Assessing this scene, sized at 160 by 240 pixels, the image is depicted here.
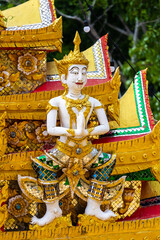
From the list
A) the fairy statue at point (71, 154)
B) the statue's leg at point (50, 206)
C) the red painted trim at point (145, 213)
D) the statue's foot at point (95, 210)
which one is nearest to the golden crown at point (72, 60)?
the fairy statue at point (71, 154)

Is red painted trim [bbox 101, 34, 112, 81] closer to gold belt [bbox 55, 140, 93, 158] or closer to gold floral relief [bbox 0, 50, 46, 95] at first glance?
gold floral relief [bbox 0, 50, 46, 95]

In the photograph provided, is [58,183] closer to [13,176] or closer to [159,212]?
[13,176]

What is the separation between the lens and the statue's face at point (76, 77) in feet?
21.9

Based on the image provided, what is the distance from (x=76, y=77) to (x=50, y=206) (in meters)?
1.34

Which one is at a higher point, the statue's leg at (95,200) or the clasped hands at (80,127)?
the clasped hands at (80,127)

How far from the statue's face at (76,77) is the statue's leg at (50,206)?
104 cm

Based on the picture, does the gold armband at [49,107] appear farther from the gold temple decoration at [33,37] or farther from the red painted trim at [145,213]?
the red painted trim at [145,213]

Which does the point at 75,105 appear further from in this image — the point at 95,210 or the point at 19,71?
the point at 95,210

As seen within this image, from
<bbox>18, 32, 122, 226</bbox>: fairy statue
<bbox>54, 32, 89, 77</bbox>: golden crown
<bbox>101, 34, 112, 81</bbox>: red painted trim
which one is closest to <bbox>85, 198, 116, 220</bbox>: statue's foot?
<bbox>18, 32, 122, 226</bbox>: fairy statue

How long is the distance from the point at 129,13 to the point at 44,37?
17.6 feet

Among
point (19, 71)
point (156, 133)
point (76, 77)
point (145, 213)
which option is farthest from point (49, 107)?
point (145, 213)

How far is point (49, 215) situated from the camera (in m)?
6.69

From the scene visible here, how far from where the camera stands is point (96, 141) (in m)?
7.29

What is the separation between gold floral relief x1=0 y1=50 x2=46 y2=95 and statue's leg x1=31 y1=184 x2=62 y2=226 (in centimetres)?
118
